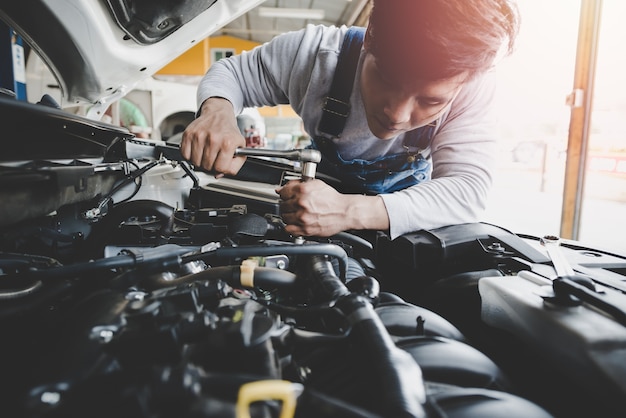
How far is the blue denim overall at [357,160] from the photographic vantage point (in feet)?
3.64

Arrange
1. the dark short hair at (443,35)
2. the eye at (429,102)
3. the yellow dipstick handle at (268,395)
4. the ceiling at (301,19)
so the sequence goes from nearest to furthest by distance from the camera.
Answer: the yellow dipstick handle at (268,395), the dark short hair at (443,35), the eye at (429,102), the ceiling at (301,19)

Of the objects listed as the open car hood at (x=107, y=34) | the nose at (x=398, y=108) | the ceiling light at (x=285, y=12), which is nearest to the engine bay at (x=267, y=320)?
the nose at (x=398, y=108)

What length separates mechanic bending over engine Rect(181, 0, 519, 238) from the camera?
0.72m

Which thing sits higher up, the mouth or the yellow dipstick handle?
the mouth

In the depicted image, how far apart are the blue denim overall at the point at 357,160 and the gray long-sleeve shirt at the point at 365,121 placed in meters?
0.03

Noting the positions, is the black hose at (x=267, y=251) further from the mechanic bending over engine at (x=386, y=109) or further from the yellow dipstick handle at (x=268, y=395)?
the yellow dipstick handle at (x=268, y=395)

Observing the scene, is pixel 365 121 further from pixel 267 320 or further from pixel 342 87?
pixel 267 320

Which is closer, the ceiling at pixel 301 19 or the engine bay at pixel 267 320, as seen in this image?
the engine bay at pixel 267 320

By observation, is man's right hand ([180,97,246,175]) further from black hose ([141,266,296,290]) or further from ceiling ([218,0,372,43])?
ceiling ([218,0,372,43])

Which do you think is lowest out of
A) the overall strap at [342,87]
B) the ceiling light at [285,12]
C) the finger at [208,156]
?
the finger at [208,156]

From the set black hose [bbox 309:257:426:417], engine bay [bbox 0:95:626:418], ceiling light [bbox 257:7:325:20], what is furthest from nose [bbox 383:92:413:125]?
ceiling light [bbox 257:7:325:20]

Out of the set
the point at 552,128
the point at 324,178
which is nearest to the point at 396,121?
the point at 324,178

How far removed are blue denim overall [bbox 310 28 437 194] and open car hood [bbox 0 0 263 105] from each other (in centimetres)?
44

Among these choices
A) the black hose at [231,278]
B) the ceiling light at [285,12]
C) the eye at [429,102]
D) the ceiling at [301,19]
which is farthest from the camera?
the ceiling light at [285,12]
